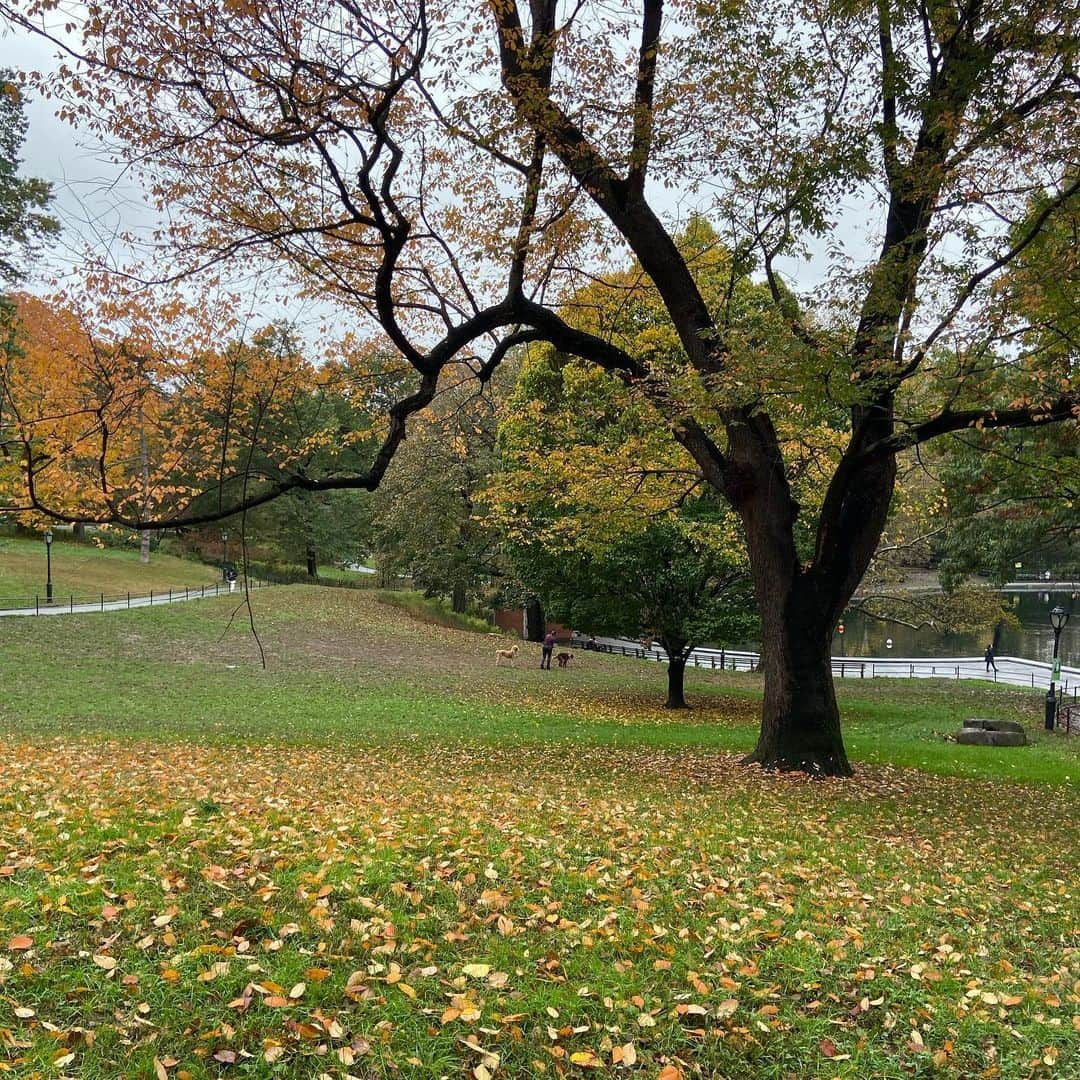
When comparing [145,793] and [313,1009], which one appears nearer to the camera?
[313,1009]

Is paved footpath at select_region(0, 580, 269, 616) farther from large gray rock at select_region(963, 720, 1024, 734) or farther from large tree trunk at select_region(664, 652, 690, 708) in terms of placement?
large gray rock at select_region(963, 720, 1024, 734)

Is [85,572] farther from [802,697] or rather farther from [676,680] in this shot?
[802,697]

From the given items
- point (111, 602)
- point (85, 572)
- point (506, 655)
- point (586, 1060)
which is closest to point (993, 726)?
point (506, 655)

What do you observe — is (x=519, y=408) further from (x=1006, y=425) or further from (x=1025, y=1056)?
(x=1025, y=1056)

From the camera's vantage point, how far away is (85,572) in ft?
120

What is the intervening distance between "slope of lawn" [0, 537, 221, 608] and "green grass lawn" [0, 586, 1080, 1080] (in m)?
26.7

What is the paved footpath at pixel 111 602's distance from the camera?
86.5 feet

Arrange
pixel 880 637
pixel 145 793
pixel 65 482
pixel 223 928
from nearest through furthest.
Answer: pixel 223 928, pixel 145 793, pixel 65 482, pixel 880 637

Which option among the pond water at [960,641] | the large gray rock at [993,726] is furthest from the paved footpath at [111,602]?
the pond water at [960,641]

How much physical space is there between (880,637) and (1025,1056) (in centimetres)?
5270

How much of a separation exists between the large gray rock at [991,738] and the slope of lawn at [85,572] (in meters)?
29.6

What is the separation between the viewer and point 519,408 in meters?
22.2

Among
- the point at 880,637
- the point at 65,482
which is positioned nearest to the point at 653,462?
the point at 65,482

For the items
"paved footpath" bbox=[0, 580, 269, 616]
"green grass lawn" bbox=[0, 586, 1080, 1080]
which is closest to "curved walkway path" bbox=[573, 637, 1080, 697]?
"paved footpath" bbox=[0, 580, 269, 616]
